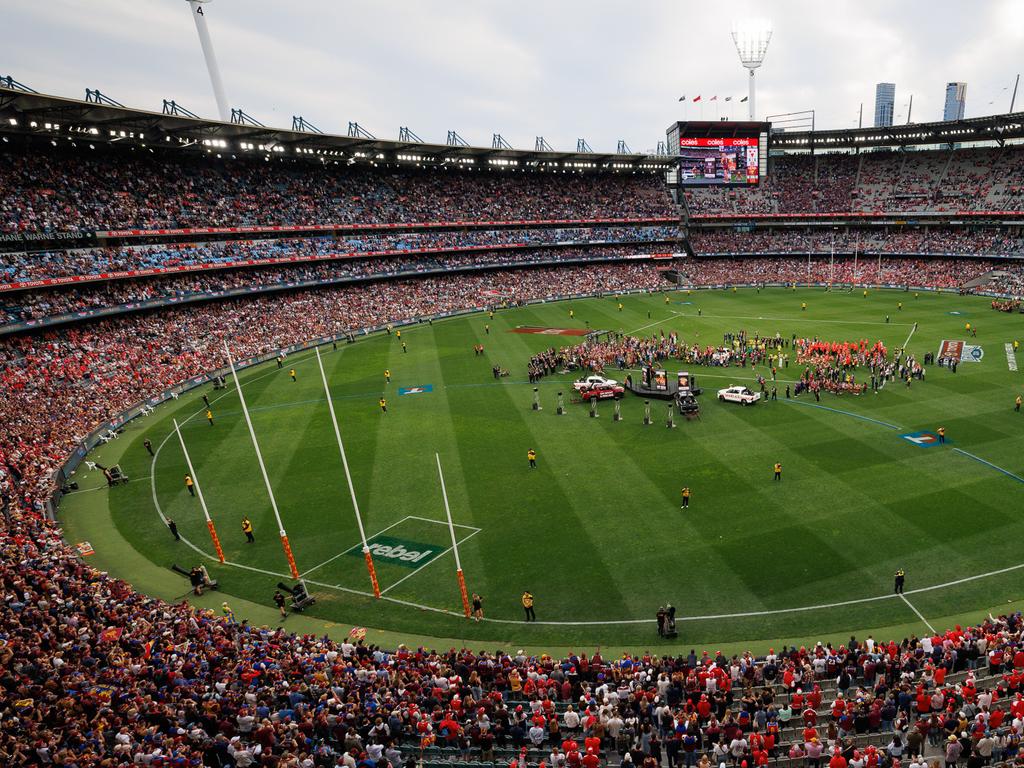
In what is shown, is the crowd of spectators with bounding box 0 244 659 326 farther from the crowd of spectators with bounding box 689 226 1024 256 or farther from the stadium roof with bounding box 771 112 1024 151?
the stadium roof with bounding box 771 112 1024 151

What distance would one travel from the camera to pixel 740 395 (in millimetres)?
35438

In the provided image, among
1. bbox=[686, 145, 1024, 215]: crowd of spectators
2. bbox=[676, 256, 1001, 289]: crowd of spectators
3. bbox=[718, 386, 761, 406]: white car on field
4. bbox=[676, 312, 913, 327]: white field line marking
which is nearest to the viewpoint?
bbox=[718, 386, 761, 406]: white car on field

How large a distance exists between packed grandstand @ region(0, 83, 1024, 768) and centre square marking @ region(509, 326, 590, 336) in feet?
46.9

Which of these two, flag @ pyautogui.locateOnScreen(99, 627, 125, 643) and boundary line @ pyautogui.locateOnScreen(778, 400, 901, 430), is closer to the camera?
flag @ pyautogui.locateOnScreen(99, 627, 125, 643)

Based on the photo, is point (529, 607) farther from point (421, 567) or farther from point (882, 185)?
point (882, 185)

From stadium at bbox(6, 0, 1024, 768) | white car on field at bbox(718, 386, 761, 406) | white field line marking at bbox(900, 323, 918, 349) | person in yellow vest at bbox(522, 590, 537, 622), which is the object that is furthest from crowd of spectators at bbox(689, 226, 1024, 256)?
person in yellow vest at bbox(522, 590, 537, 622)

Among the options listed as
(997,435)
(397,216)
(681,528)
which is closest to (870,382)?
(997,435)

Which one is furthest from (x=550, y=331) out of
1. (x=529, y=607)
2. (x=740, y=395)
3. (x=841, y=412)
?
(x=529, y=607)

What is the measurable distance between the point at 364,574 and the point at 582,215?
81224 millimetres

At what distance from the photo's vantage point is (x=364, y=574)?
21.3 meters

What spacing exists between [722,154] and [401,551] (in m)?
92.8

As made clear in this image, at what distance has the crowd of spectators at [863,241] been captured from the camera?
77.8m

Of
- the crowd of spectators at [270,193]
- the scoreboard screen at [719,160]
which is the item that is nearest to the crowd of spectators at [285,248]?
the crowd of spectators at [270,193]

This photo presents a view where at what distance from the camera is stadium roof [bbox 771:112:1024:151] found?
3174 inches
